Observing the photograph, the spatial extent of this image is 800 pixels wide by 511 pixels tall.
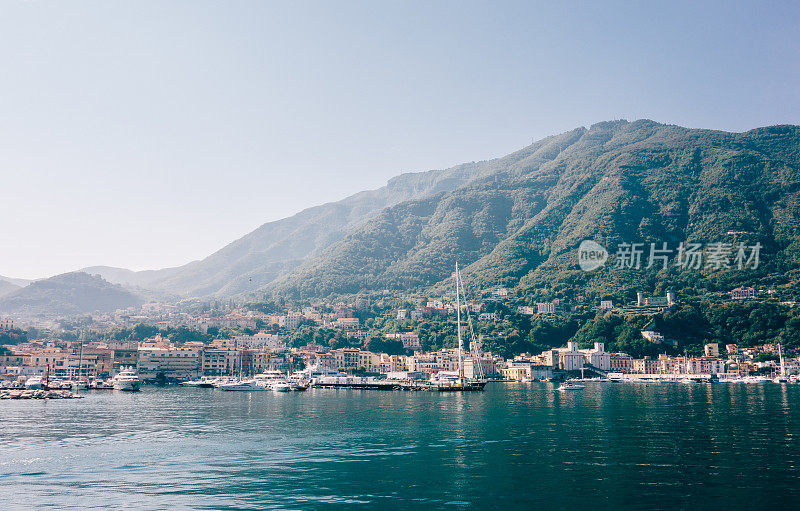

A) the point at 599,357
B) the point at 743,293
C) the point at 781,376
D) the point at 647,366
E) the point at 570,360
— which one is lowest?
the point at 781,376

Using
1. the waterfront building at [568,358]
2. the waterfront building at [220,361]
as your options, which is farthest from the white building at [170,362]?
the waterfront building at [568,358]

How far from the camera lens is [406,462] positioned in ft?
102

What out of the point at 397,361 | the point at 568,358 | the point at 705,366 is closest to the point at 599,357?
the point at 568,358

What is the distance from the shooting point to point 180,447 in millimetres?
35781

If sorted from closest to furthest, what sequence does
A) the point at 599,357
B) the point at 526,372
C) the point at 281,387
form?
1. the point at 281,387
2. the point at 526,372
3. the point at 599,357

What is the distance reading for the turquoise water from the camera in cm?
2308

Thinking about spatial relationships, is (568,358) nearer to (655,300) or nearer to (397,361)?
(655,300)

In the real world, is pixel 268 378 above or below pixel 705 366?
below

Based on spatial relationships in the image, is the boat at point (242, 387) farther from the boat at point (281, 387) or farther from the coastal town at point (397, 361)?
the coastal town at point (397, 361)

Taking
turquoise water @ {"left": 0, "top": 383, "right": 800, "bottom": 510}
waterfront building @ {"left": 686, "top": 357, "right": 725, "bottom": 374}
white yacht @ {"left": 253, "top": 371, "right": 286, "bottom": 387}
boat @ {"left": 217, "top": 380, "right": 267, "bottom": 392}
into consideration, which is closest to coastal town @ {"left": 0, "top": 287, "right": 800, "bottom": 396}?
waterfront building @ {"left": 686, "top": 357, "right": 725, "bottom": 374}

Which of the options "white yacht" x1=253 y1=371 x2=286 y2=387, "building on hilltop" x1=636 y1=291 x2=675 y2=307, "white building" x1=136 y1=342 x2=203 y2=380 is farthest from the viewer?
"building on hilltop" x1=636 y1=291 x2=675 y2=307

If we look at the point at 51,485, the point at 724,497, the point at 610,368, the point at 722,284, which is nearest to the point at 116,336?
the point at 610,368

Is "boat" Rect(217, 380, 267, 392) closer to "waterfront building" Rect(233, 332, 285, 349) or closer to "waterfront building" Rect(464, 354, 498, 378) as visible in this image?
"waterfront building" Rect(464, 354, 498, 378)

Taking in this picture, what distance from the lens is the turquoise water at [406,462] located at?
23.1m
